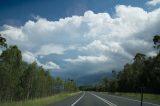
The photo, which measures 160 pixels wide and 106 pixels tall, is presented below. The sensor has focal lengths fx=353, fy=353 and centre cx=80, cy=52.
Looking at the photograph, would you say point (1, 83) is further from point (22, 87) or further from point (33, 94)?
point (33, 94)

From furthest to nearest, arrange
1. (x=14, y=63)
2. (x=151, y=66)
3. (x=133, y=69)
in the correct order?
(x=133, y=69)
(x=151, y=66)
(x=14, y=63)

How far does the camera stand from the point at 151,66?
A: 10469cm

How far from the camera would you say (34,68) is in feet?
279

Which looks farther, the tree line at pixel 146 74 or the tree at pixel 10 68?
the tree line at pixel 146 74

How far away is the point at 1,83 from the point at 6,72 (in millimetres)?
3615

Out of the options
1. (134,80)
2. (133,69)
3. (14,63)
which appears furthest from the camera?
(133,69)

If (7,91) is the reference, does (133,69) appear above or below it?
above

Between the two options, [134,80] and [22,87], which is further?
[134,80]

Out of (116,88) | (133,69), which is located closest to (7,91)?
(133,69)

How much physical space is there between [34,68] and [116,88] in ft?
297

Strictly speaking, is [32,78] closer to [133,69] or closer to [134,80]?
[134,80]

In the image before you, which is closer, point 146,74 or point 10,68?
point 10,68

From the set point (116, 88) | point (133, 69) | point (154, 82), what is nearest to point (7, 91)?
point (154, 82)

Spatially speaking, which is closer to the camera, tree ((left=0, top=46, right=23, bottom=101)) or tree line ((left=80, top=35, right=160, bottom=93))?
tree ((left=0, top=46, right=23, bottom=101))
